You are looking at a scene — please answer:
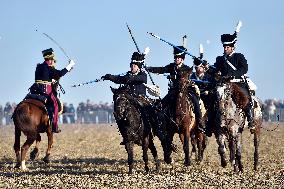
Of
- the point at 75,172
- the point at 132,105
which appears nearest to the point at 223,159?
the point at 132,105

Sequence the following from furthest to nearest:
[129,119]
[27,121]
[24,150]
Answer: [27,121]
[24,150]
[129,119]

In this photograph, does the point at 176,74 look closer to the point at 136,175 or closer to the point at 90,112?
the point at 136,175

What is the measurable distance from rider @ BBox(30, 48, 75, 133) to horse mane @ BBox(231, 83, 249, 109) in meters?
6.01

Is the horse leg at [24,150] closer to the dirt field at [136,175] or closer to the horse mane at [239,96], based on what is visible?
the dirt field at [136,175]

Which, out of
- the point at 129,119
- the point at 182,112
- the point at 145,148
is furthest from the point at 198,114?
the point at 129,119

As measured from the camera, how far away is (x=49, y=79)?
22.3m

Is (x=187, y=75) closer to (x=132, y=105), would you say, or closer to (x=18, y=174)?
(x=132, y=105)

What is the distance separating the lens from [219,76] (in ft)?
60.7

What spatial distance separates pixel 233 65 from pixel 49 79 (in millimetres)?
5946

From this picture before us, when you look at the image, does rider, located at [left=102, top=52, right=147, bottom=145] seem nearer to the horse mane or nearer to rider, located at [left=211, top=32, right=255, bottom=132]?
rider, located at [left=211, top=32, right=255, bottom=132]

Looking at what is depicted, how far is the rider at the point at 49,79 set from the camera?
73.1 feet

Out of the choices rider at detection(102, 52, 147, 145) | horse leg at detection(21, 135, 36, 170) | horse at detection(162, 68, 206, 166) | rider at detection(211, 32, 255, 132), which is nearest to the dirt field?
horse leg at detection(21, 135, 36, 170)

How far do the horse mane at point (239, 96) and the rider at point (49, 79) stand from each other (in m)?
6.01

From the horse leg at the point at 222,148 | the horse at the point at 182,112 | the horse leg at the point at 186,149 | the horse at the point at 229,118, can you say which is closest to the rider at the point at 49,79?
the horse at the point at 182,112
